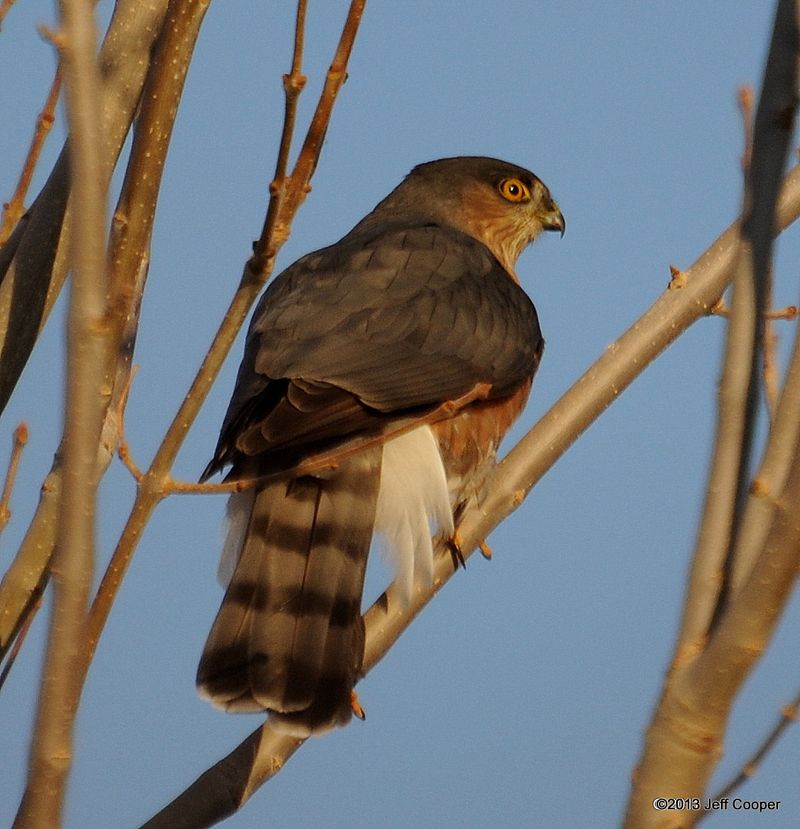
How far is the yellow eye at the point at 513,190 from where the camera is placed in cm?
605

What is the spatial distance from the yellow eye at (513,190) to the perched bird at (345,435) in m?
0.98

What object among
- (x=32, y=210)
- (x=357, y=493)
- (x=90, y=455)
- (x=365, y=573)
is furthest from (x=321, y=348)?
(x=90, y=455)

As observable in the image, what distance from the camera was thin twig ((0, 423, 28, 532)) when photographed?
9.65 ft

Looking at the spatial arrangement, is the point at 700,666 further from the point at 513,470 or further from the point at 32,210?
the point at 32,210

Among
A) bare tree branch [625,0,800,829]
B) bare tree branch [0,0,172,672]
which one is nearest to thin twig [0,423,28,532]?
bare tree branch [0,0,172,672]

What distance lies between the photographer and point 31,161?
339 centimetres

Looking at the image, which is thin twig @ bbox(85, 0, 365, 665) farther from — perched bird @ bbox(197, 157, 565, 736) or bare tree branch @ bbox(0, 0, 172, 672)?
perched bird @ bbox(197, 157, 565, 736)

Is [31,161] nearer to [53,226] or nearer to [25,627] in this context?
[53,226]

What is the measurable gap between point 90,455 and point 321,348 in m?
2.02

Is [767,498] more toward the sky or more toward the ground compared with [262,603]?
more toward the ground

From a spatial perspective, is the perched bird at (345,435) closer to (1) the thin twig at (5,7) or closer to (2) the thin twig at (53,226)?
(2) the thin twig at (53,226)

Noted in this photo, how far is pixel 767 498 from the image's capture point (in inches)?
80.2

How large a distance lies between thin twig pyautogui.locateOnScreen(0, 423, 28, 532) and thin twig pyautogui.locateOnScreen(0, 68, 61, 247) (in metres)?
0.52

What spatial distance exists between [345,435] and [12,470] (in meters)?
0.98
